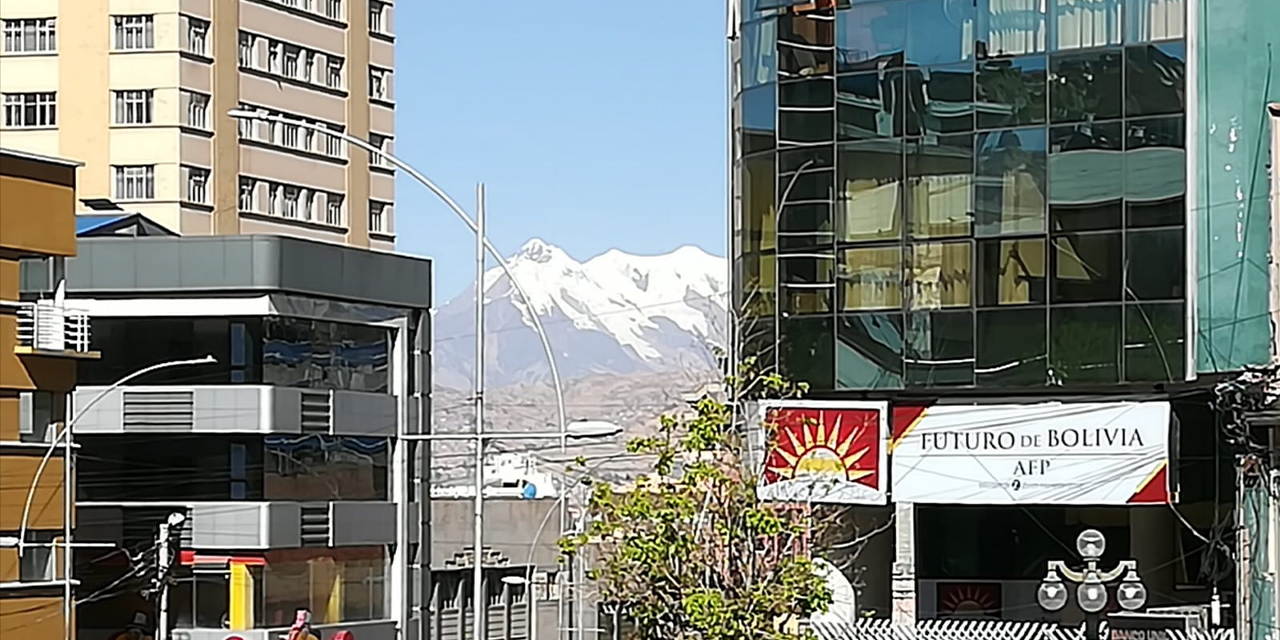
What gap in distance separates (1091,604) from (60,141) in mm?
53792

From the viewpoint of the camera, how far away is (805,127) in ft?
145

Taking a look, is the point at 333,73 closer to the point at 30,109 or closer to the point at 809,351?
the point at 30,109

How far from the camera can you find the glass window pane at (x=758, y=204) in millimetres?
44562

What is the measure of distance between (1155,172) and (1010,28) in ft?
12.5

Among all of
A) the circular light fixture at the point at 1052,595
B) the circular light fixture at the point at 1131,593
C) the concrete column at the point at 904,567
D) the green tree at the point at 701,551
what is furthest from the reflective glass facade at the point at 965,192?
the green tree at the point at 701,551

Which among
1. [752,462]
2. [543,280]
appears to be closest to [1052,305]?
[752,462]

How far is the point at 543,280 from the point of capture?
184375mm

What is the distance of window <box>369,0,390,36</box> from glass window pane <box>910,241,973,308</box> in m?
51.1

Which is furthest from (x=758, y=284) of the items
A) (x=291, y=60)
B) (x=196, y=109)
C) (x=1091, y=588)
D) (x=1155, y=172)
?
(x=291, y=60)

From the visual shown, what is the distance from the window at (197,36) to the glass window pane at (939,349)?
42931 millimetres

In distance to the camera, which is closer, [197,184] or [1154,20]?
[1154,20]

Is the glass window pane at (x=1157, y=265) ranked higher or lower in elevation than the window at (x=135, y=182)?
lower

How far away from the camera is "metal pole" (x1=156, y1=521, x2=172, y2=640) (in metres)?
46.9

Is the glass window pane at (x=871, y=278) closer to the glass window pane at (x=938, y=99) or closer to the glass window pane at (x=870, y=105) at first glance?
the glass window pane at (x=870, y=105)
